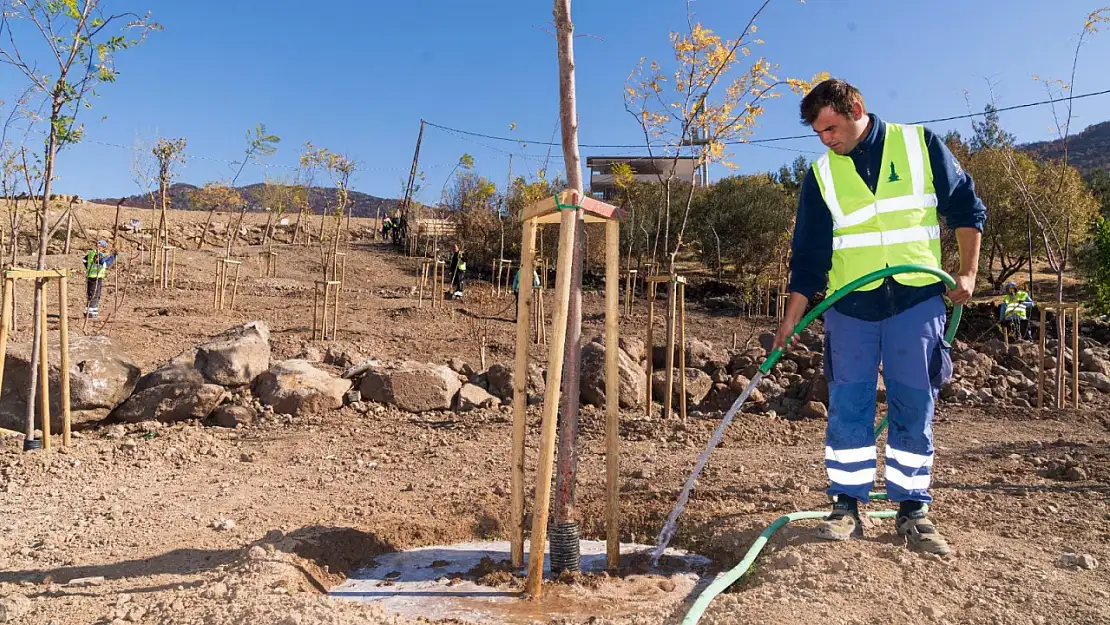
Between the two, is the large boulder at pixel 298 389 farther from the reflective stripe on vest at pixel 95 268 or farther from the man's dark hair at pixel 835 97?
the reflective stripe on vest at pixel 95 268

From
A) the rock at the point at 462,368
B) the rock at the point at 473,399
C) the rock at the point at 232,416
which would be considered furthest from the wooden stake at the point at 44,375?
the rock at the point at 462,368

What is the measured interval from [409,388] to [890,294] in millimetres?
5255

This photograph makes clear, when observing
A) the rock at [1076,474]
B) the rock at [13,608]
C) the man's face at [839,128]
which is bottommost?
the rock at [13,608]

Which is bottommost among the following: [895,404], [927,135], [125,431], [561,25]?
[125,431]

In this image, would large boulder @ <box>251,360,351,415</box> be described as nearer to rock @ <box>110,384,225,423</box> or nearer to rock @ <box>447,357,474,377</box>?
rock @ <box>110,384,225,423</box>

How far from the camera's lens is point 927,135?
332 cm

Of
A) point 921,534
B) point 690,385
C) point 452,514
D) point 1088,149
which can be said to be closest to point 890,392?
point 921,534

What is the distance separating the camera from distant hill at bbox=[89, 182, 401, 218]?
26.5 metres

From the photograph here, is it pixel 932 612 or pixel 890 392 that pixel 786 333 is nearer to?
pixel 890 392

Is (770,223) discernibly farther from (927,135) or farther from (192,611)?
(192,611)

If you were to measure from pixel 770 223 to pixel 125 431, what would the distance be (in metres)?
20.0

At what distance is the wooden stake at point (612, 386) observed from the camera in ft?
11.1

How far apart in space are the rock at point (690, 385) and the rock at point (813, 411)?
47.7 inches

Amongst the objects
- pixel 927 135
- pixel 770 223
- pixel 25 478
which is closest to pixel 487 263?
Result: pixel 770 223
